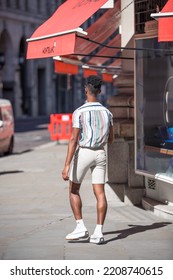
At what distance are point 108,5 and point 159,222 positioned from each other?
3244mm

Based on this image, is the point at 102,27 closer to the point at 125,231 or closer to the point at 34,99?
the point at 125,231

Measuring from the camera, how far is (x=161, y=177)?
12.1m

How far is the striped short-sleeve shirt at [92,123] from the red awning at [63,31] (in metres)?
1.65

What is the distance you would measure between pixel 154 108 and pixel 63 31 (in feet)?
5.93

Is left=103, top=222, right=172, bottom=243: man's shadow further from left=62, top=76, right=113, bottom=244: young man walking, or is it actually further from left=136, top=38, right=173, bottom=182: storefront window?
left=136, top=38, right=173, bottom=182: storefront window

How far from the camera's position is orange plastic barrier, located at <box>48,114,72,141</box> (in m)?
33.9

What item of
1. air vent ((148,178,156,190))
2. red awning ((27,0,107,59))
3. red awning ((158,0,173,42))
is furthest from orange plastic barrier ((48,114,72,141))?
red awning ((158,0,173,42))

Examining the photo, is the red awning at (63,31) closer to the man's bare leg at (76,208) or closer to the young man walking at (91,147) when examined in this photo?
the young man walking at (91,147)

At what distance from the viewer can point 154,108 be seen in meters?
12.6

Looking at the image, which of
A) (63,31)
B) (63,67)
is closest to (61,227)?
(63,31)

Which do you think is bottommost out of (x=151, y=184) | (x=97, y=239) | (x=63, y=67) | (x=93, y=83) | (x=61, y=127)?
(x=61, y=127)

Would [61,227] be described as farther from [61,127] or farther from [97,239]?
[61,127]

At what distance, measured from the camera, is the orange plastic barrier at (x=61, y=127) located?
33938mm

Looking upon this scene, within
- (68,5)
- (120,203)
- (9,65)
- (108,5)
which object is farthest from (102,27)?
(9,65)
